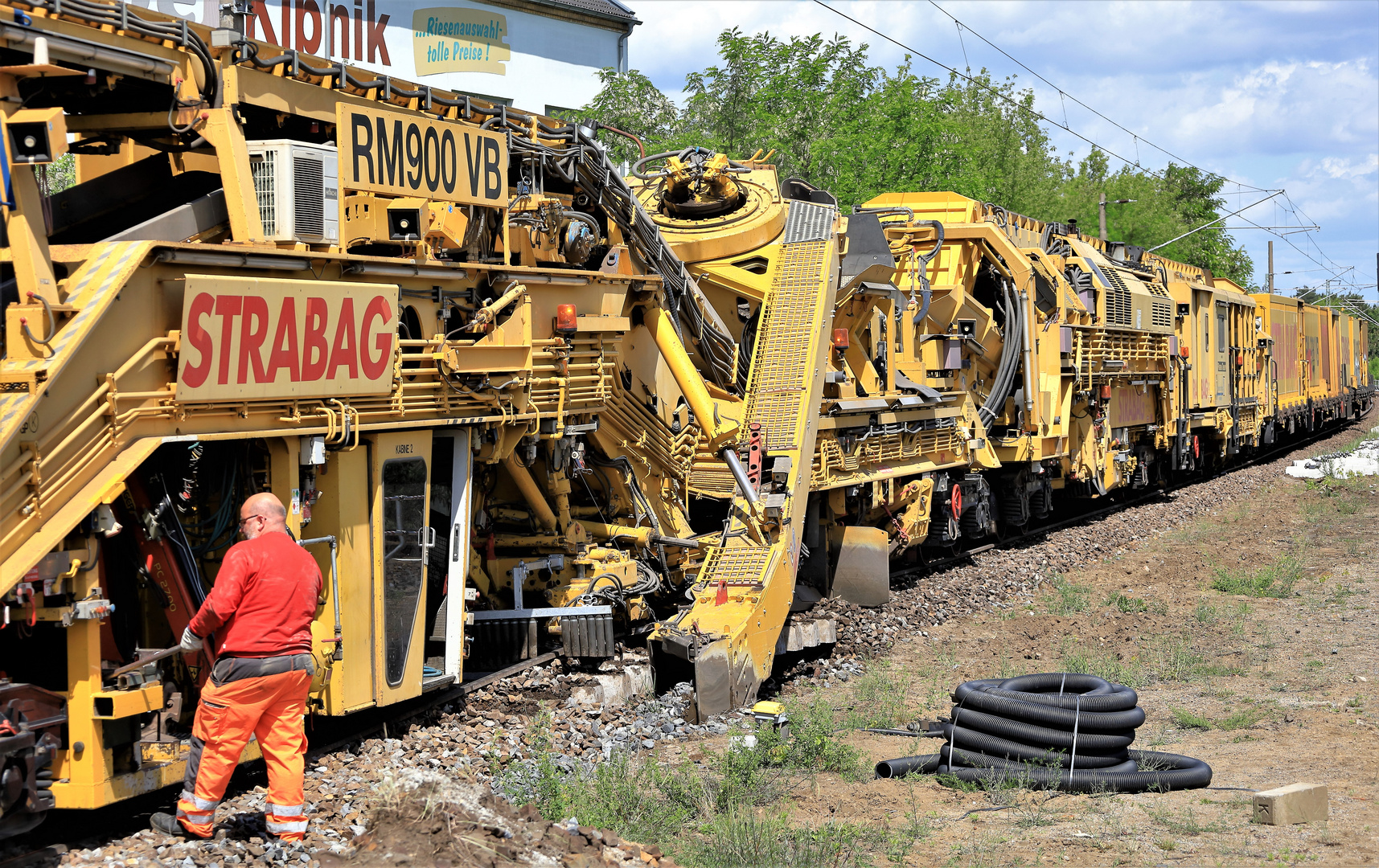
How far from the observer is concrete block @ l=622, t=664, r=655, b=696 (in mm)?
9039

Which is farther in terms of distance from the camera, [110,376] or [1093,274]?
[1093,274]

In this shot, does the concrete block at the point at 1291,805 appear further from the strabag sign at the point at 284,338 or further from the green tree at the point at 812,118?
the green tree at the point at 812,118

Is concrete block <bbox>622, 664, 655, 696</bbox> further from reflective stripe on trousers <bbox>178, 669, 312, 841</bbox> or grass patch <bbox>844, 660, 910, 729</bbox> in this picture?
reflective stripe on trousers <bbox>178, 669, 312, 841</bbox>

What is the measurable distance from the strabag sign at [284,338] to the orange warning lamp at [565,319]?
184cm

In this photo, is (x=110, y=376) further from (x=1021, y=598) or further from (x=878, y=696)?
(x=1021, y=598)

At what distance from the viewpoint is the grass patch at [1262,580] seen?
13727 mm

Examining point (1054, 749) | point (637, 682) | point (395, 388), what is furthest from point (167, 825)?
point (1054, 749)

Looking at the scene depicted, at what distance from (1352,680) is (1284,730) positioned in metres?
1.77

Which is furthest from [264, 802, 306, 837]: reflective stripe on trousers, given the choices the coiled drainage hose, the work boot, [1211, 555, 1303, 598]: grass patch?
[1211, 555, 1303, 598]: grass patch

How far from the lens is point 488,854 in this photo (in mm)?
5371

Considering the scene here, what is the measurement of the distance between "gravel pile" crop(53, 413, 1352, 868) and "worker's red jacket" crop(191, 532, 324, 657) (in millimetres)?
824

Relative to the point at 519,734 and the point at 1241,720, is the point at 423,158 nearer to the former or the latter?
the point at 519,734

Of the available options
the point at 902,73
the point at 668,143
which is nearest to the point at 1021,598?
the point at 668,143

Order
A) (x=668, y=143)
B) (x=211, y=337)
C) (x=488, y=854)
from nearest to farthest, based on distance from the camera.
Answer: (x=488, y=854)
(x=211, y=337)
(x=668, y=143)
